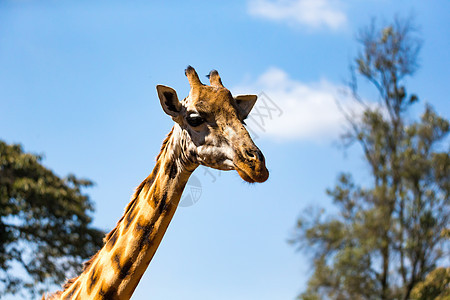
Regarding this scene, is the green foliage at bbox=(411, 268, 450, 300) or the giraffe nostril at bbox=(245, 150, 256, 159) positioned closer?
the giraffe nostril at bbox=(245, 150, 256, 159)

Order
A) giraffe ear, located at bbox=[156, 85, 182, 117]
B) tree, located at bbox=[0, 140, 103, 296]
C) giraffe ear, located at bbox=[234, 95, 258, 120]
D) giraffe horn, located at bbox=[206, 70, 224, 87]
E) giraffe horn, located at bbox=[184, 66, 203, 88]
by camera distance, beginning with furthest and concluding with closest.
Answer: tree, located at bbox=[0, 140, 103, 296]
giraffe ear, located at bbox=[234, 95, 258, 120]
giraffe horn, located at bbox=[206, 70, 224, 87]
giraffe horn, located at bbox=[184, 66, 203, 88]
giraffe ear, located at bbox=[156, 85, 182, 117]

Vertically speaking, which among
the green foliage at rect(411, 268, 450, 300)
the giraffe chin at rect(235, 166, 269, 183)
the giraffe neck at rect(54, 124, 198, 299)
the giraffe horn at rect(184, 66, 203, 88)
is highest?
the green foliage at rect(411, 268, 450, 300)

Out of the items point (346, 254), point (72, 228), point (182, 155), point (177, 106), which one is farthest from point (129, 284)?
point (346, 254)

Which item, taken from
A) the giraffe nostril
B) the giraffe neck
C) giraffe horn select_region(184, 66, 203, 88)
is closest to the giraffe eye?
the giraffe neck

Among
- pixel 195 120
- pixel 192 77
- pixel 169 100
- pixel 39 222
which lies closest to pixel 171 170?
pixel 195 120

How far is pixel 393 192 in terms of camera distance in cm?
2641

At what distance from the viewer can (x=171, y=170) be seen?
517 cm

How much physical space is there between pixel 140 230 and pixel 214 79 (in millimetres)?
1620

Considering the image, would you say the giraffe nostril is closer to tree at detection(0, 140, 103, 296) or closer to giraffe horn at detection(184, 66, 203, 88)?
giraffe horn at detection(184, 66, 203, 88)

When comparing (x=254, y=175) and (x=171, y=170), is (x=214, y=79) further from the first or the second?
(x=254, y=175)

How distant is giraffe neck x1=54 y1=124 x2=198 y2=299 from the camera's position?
4895 mm

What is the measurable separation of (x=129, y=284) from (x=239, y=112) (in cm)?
181

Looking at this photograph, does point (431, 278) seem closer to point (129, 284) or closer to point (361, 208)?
point (361, 208)

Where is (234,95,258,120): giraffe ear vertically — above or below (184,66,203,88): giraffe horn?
above
